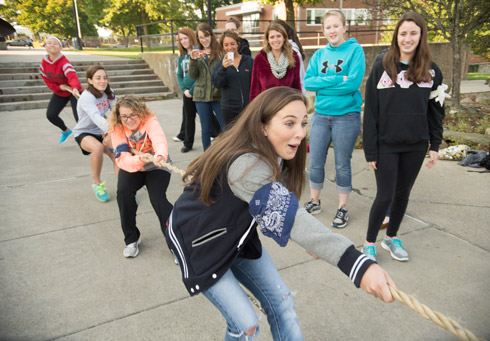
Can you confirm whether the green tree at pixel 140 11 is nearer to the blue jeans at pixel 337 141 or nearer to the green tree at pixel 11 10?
the green tree at pixel 11 10

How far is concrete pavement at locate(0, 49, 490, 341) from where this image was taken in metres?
2.43

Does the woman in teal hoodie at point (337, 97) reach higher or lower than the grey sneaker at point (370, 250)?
higher

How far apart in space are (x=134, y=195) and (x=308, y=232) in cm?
217

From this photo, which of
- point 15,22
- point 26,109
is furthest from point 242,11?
point 15,22

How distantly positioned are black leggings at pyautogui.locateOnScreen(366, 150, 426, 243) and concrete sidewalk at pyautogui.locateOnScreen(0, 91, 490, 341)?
39 cm

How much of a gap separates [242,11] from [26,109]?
29700mm

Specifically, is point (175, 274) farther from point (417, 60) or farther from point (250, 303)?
point (417, 60)

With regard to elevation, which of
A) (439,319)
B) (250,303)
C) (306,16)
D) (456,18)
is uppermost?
(306,16)

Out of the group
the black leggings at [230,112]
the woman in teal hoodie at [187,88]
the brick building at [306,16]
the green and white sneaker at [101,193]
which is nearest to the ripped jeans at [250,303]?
the green and white sneaker at [101,193]

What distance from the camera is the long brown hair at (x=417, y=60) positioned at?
2.74 metres

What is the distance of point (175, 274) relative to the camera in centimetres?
304

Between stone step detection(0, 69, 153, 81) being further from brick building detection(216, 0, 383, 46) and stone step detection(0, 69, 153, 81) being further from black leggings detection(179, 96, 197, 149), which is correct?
brick building detection(216, 0, 383, 46)

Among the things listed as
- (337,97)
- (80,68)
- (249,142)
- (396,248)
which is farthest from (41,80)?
(249,142)

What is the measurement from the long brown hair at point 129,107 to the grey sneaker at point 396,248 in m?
2.47
